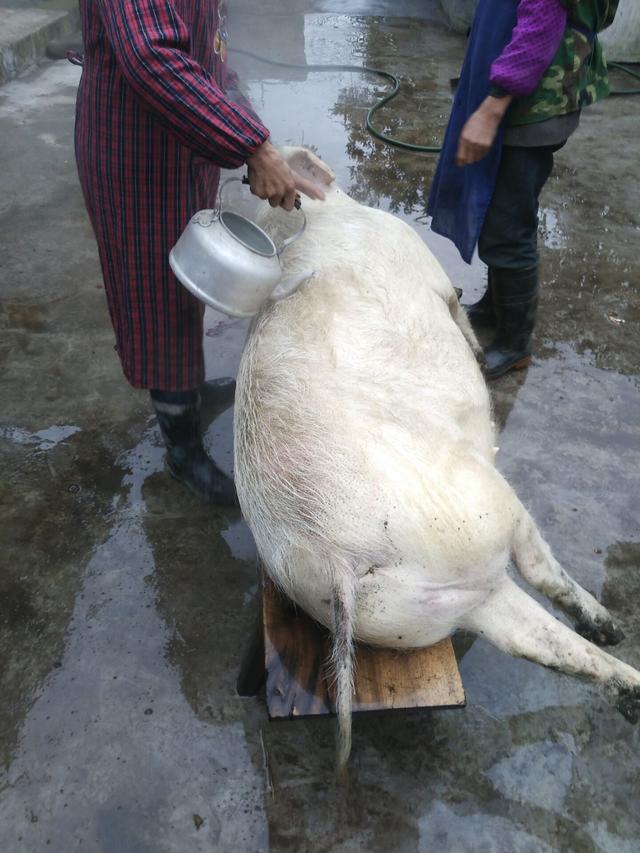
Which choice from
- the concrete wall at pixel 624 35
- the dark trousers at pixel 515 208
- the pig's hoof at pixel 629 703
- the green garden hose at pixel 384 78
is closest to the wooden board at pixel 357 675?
the pig's hoof at pixel 629 703

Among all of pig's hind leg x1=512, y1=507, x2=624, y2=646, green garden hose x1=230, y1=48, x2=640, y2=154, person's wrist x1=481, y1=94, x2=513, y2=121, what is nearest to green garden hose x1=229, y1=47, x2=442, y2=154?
green garden hose x1=230, y1=48, x2=640, y2=154

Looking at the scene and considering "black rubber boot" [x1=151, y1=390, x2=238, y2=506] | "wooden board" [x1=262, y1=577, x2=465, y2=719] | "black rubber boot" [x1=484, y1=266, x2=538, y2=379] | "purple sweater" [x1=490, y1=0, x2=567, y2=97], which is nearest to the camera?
"wooden board" [x1=262, y1=577, x2=465, y2=719]

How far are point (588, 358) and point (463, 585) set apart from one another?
213 centimetres

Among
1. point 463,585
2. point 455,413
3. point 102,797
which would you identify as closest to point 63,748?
point 102,797

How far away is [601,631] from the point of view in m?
1.95

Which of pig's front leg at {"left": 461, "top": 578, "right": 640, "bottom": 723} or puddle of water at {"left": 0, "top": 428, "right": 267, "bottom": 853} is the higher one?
pig's front leg at {"left": 461, "top": 578, "right": 640, "bottom": 723}

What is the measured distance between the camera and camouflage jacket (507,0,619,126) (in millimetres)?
2447

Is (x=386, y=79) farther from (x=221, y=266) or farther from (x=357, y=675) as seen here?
(x=357, y=675)

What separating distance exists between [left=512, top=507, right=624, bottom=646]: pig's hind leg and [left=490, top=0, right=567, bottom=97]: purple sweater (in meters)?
1.64

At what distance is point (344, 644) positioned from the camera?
4.66ft

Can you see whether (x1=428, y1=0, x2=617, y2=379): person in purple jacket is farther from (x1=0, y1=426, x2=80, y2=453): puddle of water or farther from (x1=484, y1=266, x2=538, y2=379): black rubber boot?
(x1=0, y1=426, x2=80, y2=453): puddle of water

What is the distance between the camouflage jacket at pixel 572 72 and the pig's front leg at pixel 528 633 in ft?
6.23

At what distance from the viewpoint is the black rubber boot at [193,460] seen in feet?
8.03

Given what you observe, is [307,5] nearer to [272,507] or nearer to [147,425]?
[147,425]
